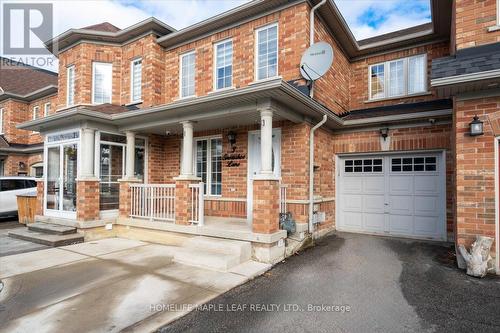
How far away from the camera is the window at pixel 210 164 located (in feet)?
26.8

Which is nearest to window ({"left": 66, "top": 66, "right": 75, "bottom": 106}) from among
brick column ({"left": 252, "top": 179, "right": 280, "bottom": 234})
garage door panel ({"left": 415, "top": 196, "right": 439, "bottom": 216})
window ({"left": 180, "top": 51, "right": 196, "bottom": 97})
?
window ({"left": 180, "top": 51, "right": 196, "bottom": 97})

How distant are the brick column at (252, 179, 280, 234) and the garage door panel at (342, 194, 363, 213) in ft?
10.7

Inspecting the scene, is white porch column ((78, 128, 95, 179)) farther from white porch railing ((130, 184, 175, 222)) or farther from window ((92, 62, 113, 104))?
window ((92, 62, 113, 104))

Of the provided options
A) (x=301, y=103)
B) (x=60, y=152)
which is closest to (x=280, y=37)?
(x=301, y=103)

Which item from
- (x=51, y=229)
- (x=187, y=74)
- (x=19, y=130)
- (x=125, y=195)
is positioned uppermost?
(x=187, y=74)

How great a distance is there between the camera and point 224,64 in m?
8.29

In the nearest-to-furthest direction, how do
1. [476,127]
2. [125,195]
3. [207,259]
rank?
1. [476,127]
2. [207,259]
3. [125,195]

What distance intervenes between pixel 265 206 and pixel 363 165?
3808 millimetres

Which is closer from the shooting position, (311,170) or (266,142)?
(266,142)

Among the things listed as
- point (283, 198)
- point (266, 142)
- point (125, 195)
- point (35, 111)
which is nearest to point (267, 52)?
point (266, 142)

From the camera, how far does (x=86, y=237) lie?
748cm

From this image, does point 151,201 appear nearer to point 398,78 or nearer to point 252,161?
point 252,161

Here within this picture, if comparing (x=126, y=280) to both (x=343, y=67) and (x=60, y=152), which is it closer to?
(x=60, y=152)

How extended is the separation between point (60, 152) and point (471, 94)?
9.81m
